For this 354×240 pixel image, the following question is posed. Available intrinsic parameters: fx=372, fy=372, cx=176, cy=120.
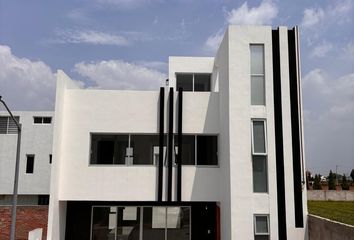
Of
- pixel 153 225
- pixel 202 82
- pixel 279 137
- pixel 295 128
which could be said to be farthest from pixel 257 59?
pixel 153 225

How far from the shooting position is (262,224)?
12953 millimetres

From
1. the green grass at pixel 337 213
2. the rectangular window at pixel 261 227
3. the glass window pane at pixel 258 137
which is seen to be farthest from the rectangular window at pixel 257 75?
the green grass at pixel 337 213

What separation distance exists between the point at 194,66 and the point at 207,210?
321 inches

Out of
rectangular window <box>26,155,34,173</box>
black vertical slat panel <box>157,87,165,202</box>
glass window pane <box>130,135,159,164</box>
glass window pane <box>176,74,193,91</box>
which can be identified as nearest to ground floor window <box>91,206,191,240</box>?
black vertical slat panel <box>157,87,165,202</box>

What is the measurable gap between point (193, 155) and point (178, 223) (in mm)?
3549

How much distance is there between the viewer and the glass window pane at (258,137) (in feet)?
44.1

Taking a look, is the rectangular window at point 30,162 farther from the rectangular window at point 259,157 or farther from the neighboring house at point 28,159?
the rectangular window at point 259,157

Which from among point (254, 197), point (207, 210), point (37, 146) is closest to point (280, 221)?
point (254, 197)

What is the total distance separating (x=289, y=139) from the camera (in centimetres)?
1336

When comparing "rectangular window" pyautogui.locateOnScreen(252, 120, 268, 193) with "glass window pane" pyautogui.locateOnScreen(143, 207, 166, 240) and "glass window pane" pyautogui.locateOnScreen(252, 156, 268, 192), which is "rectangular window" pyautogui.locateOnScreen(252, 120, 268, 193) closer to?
"glass window pane" pyautogui.locateOnScreen(252, 156, 268, 192)

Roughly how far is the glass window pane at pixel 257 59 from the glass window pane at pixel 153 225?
765 centimetres

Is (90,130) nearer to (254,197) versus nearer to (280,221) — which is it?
(254,197)

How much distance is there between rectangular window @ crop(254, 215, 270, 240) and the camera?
507 inches

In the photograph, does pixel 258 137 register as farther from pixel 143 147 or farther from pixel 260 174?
pixel 143 147
